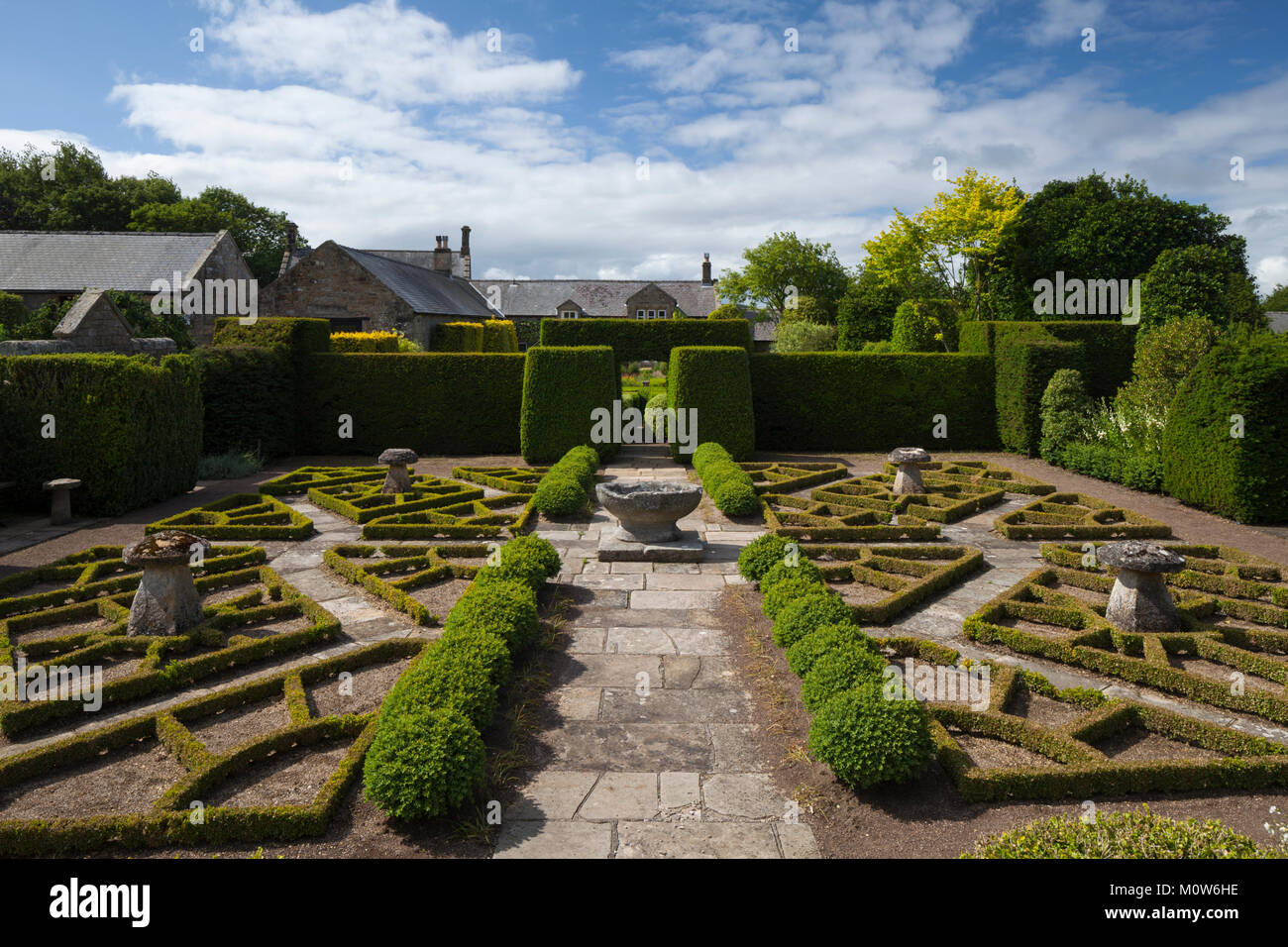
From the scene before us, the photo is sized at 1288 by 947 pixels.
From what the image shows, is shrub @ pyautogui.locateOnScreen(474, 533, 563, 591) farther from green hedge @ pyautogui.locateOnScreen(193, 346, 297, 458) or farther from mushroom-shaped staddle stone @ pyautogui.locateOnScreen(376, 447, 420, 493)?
green hedge @ pyautogui.locateOnScreen(193, 346, 297, 458)

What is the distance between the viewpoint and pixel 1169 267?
17.9 m

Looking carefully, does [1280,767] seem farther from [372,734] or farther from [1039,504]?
[1039,504]

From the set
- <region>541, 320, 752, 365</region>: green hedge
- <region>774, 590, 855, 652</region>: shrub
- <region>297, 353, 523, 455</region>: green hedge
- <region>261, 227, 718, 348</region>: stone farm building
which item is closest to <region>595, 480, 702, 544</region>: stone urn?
<region>774, 590, 855, 652</region>: shrub

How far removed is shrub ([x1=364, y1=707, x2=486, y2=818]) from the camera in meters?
3.89

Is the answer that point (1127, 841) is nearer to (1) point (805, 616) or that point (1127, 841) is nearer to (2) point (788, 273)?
(1) point (805, 616)

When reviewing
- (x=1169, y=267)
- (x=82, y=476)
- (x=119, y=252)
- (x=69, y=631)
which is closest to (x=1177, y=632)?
(x=69, y=631)

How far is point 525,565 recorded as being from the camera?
7.54 m

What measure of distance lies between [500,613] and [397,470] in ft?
23.6

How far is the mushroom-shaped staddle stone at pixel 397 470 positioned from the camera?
12523mm

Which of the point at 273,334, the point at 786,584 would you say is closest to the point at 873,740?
the point at 786,584

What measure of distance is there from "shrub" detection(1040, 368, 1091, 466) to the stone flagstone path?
10546mm

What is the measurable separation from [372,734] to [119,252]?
35.1 m

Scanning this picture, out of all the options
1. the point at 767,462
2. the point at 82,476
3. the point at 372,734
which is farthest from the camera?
the point at 767,462
